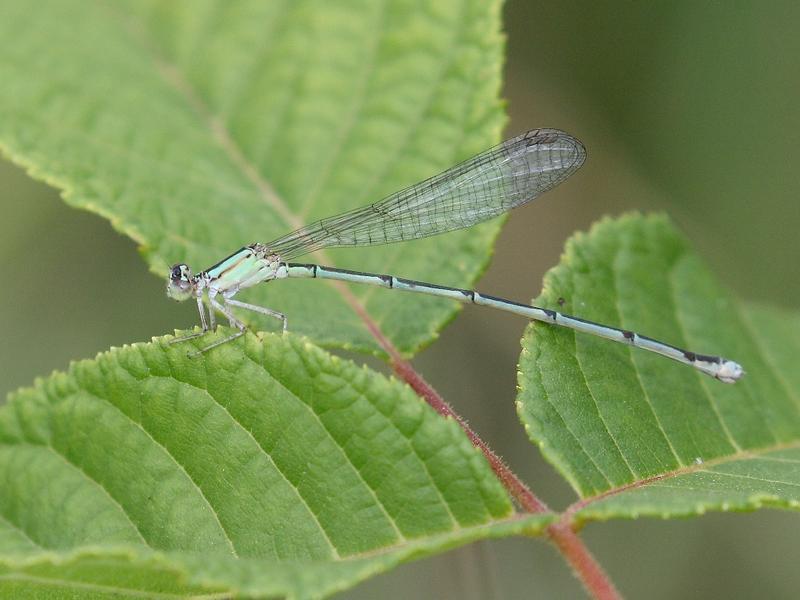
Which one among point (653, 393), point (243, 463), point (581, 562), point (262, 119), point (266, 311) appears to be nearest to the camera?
point (581, 562)

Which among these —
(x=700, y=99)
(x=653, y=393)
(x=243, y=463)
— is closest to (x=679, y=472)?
(x=653, y=393)

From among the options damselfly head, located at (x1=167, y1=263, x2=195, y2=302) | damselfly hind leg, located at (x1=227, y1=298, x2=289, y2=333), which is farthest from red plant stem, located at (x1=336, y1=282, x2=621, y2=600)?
damselfly head, located at (x1=167, y1=263, x2=195, y2=302)

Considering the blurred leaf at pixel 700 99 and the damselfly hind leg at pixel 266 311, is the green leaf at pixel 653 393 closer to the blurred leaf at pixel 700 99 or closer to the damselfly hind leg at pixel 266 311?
the damselfly hind leg at pixel 266 311

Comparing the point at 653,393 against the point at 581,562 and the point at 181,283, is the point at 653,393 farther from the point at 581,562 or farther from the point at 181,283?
the point at 181,283

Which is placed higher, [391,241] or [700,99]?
[700,99]

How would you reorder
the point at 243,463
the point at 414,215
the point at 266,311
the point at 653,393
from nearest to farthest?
1. the point at 243,463
2. the point at 653,393
3. the point at 266,311
4. the point at 414,215

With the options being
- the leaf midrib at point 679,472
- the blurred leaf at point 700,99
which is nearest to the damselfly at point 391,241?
the leaf midrib at point 679,472
